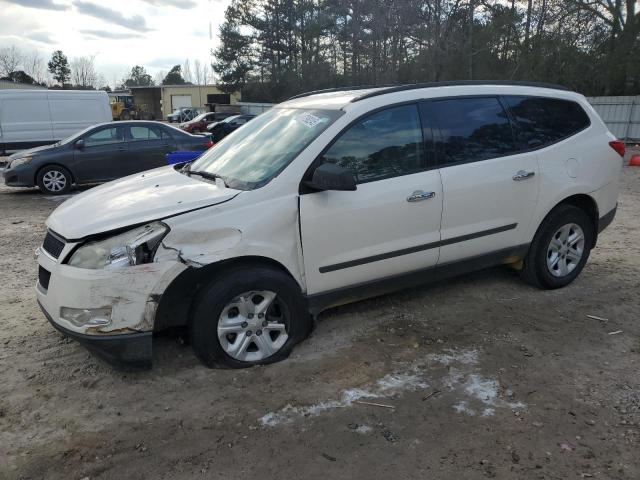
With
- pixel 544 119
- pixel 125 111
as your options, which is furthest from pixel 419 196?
pixel 125 111

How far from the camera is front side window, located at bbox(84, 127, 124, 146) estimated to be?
10.9 meters

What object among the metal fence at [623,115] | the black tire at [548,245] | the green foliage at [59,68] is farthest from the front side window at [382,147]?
the green foliage at [59,68]

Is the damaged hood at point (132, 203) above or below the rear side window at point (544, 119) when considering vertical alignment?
below

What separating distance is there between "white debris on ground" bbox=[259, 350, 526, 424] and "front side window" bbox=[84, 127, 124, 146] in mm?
9355

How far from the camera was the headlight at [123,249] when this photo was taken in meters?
3.12

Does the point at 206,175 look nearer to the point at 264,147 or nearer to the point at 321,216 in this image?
the point at 264,147

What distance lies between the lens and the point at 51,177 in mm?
10719

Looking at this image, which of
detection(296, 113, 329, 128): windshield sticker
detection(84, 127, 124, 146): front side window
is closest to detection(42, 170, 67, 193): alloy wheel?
detection(84, 127, 124, 146): front side window

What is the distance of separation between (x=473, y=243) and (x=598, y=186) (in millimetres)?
1550

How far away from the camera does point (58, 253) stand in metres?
3.32

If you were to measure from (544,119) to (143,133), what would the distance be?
8.90 m

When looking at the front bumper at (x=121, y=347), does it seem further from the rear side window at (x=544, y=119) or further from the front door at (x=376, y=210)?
the rear side window at (x=544, y=119)

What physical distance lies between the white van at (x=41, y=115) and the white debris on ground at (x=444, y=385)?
1330 centimetres

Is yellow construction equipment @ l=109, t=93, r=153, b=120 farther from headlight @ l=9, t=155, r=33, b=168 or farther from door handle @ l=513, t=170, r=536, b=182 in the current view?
door handle @ l=513, t=170, r=536, b=182
